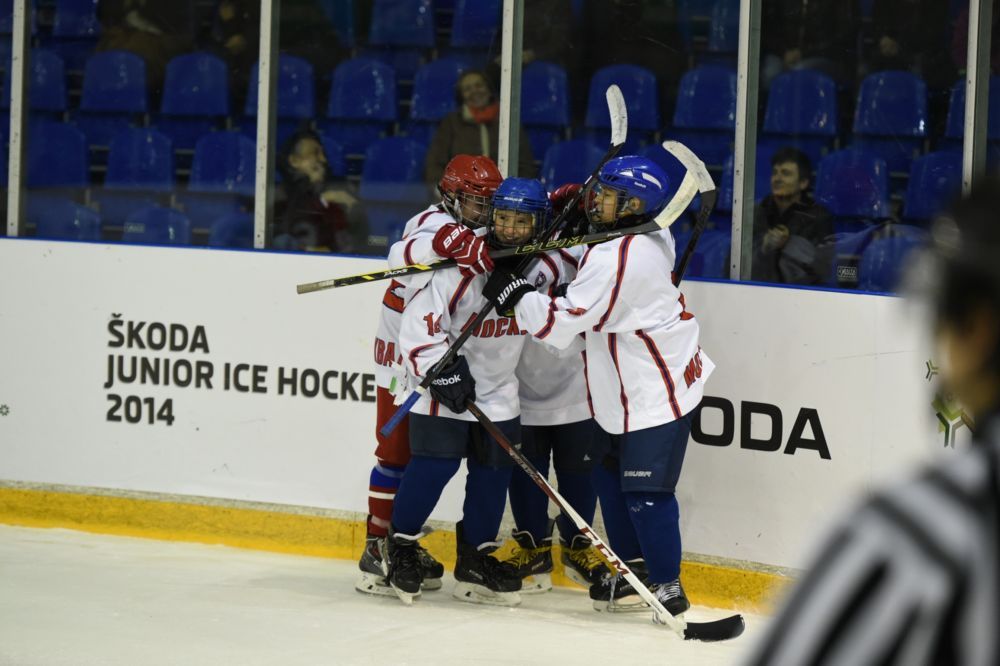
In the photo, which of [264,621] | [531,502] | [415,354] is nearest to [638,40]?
[415,354]

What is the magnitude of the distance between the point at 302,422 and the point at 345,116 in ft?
3.46

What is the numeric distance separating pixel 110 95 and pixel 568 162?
1711mm

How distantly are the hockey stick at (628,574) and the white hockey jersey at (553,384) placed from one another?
16cm

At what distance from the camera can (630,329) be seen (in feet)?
11.2

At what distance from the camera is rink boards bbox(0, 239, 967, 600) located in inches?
145

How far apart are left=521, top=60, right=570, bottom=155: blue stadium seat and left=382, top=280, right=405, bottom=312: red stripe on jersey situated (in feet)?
2.61

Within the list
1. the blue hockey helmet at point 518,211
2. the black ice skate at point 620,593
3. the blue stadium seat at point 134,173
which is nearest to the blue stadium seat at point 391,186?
the blue stadium seat at point 134,173

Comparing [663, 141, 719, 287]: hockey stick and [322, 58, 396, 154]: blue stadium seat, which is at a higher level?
[322, 58, 396, 154]: blue stadium seat

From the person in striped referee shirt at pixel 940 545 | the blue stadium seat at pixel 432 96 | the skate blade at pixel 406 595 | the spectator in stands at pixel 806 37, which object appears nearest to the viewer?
the person in striped referee shirt at pixel 940 545

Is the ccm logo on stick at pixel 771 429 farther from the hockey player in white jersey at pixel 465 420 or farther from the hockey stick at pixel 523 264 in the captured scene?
the hockey stick at pixel 523 264

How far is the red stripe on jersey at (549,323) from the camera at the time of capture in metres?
3.36

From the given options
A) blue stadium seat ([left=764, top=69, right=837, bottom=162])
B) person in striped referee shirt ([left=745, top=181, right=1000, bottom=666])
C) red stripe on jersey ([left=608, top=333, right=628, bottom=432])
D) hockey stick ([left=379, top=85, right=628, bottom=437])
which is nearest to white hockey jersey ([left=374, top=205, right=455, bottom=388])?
hockey stick ([left=379, top=85, right=628, bottom=437])

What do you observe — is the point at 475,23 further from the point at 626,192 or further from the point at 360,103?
the point at 626,192

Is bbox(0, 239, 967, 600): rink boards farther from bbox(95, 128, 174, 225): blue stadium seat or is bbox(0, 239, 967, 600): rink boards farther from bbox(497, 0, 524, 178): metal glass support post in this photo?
bbox(497, 0, 524, 178): metal glass support post
